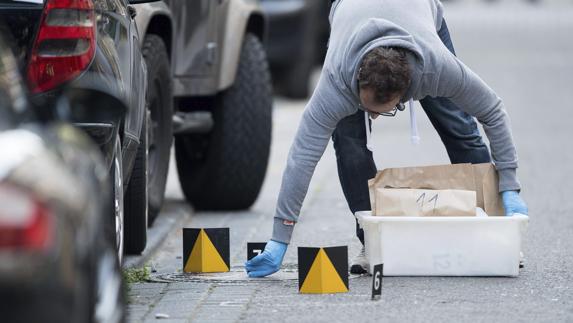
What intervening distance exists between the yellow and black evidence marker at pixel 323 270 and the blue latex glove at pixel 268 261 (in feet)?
0.81

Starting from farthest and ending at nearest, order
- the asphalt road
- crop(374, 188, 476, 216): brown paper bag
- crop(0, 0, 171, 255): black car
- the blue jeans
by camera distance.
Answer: the blue jeans
crop(374, 188, 476, 216): brown paper bag
the asphalt road
crop(0, 0, 171, 255): black car

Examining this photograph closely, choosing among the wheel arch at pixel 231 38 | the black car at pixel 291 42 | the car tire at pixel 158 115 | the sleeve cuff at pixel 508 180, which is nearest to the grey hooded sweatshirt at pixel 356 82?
the sleeve cuff at pixel 508 180

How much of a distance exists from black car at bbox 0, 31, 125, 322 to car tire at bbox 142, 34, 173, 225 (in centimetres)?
324

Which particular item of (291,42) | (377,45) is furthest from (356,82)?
(291,42)

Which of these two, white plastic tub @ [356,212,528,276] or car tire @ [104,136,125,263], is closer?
car tire @ [104,136,125,263]

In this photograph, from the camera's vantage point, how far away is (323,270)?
5.68 meters

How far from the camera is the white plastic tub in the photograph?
5926 mm

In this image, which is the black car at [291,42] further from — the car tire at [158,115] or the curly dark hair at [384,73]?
the curly dark hair at [384,73]

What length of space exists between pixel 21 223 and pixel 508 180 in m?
3.34

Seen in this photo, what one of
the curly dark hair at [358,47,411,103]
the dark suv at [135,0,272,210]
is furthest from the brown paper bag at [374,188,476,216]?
the dark suv at [135,0,272,210]

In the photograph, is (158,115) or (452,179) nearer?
(452,179)

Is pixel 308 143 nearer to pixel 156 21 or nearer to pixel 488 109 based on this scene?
pixel 488 109

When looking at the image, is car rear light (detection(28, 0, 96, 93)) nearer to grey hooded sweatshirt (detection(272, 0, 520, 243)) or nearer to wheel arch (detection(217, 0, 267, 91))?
grey hooded sweatshirt (detection(272, 0, 520, 243))

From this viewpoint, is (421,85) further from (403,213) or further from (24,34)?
(24,34)
